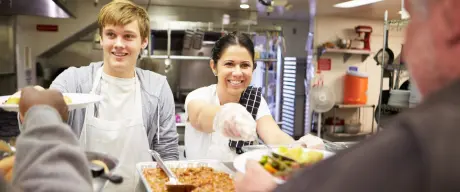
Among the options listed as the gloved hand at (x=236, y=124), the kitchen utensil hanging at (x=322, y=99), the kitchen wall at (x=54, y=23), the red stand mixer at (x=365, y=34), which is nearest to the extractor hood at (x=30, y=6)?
the gloved hand at (x=236, y=124)

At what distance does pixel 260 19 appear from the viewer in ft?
22.7

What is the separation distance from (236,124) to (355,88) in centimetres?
538

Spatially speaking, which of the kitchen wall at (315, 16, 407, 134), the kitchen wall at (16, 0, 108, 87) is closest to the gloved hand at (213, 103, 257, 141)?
the kitchen wall at (16, 0, 108, 87)

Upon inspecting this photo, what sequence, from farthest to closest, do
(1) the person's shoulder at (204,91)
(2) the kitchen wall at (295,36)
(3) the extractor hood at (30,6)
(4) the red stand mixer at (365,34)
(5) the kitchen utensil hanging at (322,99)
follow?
(2) the kitchen wall at (295,36), (4) the red stand mixer at (365,34), (5) the kitchen utensil hanging at (322,99), (3) the extractor hood at (30,6), (1) the person's shoulder at (204,91)

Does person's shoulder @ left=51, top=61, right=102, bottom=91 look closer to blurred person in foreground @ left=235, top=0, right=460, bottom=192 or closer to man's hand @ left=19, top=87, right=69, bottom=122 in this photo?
man's hand @ left=19, top=87, right=69, bottom=122

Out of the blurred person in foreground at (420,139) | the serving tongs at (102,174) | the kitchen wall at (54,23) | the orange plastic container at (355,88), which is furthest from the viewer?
the orange plastic container at (355,88)

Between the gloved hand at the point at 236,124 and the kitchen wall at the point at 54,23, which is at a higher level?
the kitchen wall at the point at 54,23

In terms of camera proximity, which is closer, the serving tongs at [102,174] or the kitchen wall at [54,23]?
the serving tongs at [102,174]

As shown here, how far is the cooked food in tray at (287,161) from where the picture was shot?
83 centimetres

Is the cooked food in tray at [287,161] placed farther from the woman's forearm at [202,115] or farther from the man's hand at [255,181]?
the woman's forearm at [202,115]

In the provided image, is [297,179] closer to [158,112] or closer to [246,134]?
[246,134]

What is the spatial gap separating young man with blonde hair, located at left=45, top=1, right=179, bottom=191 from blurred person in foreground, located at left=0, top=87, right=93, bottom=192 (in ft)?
3.06

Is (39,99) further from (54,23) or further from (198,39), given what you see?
(54,23)

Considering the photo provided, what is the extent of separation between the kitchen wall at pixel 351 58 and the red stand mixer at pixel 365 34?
0.21m
